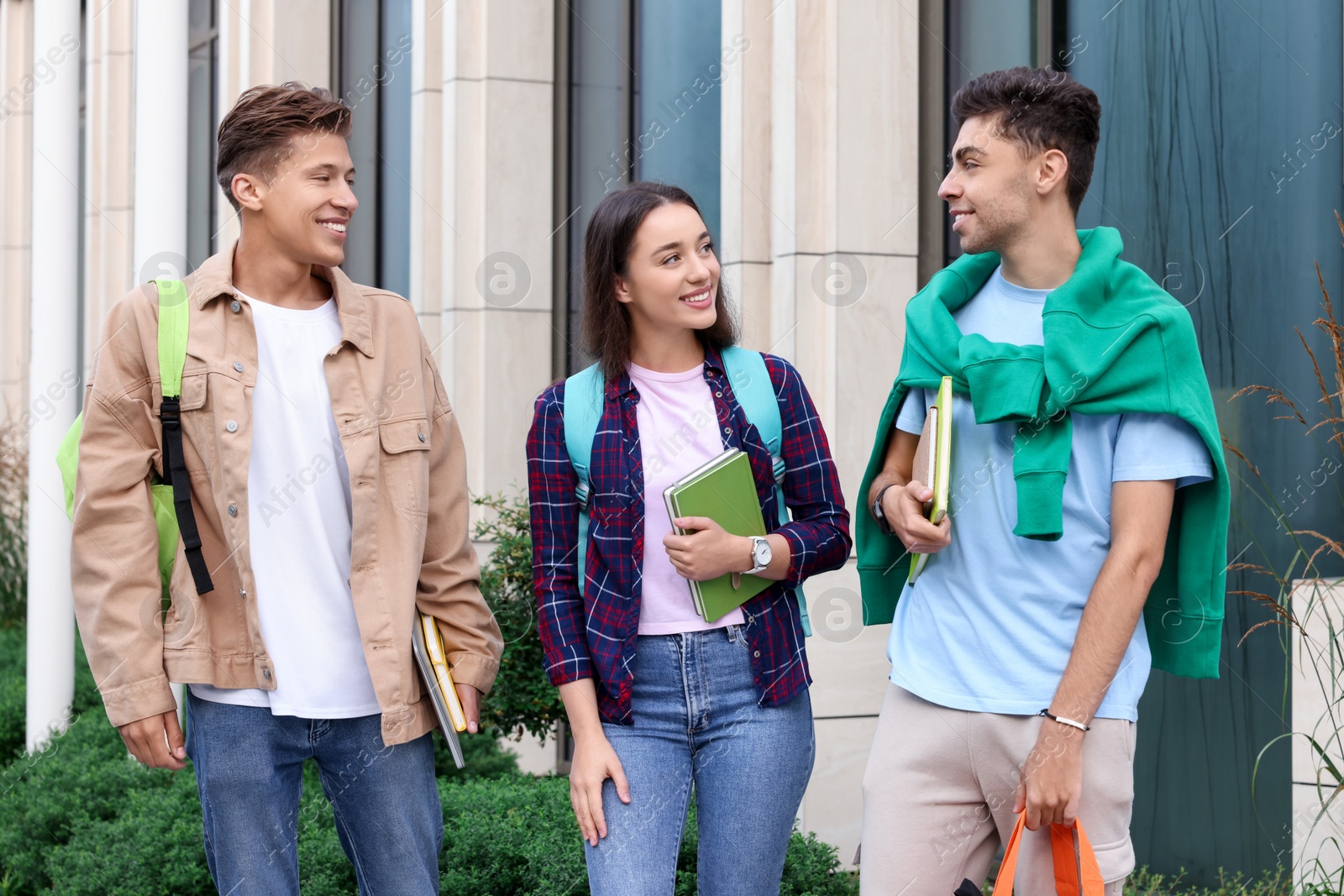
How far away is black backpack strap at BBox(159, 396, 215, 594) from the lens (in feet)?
9.49

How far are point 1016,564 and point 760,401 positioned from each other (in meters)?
0.63

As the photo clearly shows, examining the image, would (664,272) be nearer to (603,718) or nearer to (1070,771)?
(603,718)

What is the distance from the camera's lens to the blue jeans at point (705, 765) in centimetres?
279

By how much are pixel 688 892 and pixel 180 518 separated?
2.21m

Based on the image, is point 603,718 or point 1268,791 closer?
point 603,718

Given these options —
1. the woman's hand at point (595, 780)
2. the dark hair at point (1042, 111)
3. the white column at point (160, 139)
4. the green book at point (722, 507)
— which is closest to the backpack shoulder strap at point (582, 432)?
the green book at point (722, 507)

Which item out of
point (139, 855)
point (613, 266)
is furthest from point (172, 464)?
point (139, 855)

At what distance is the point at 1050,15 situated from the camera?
18.4 ft

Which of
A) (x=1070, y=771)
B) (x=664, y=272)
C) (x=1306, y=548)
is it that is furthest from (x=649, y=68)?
(x=1070, y=771)

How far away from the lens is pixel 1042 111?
106 inches

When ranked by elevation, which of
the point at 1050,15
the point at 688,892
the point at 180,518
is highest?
the point at 1050,15

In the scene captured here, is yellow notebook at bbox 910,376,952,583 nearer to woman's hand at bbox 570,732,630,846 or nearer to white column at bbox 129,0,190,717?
woman's hand at bbox 570,732,630,846

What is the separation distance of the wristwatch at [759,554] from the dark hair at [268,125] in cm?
124

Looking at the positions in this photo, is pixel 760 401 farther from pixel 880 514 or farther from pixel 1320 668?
pixel 1320 668
